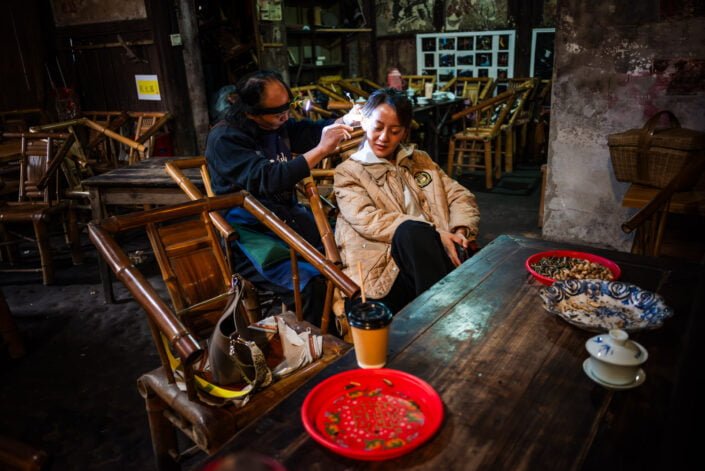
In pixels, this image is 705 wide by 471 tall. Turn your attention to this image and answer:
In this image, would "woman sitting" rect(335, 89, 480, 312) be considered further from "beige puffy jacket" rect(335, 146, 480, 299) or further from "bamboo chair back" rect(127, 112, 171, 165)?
"bamboo chair back" rect(127, 112, 171, 165)

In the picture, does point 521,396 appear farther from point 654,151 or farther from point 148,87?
point 148,87

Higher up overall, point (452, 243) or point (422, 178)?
point (422, 178)

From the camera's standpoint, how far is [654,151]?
9.05ft

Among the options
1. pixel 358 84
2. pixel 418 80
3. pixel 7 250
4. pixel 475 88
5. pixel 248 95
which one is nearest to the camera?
pixel 248 95

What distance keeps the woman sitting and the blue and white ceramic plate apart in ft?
2.07

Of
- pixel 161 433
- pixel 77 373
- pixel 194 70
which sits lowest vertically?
pixel 77 373

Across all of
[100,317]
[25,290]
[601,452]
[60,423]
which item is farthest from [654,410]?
[25,290]

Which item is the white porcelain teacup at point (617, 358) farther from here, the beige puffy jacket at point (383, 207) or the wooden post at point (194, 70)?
the wooden post at point (194, 70)

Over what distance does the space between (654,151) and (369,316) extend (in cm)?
239

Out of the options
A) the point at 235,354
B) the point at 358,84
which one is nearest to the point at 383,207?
the point at 235,354

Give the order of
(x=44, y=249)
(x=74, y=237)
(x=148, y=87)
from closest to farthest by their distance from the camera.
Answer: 1. (x=44, y=249)
2. (x=74, y=237)
3. (x=148, y=87)

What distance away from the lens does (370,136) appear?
236 cm

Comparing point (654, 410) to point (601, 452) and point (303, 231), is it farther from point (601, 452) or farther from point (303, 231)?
point (303, 231)

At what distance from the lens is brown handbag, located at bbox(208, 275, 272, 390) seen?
139 centimetres
